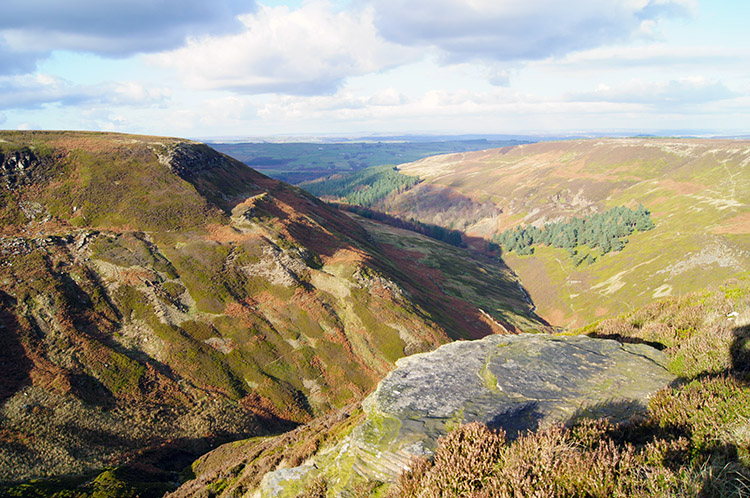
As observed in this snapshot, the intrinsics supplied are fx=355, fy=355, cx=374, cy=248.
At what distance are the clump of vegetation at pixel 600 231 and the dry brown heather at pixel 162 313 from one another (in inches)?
3999

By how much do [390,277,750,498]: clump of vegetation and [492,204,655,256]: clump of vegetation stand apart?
173 metres

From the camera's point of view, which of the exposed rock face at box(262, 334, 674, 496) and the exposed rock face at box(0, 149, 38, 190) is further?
the exposed rock face at box(0, 149, 38, 190)

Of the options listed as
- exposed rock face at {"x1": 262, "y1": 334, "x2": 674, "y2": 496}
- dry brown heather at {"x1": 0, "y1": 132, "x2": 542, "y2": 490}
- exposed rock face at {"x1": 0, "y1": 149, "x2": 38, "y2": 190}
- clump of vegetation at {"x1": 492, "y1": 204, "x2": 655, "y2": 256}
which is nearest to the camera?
exposed rock face at {"x1": 262, "y1": 334, "x2": 674, "y2": 496}

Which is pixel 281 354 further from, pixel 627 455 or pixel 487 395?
pixel 627 455

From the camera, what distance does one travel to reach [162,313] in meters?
56.3

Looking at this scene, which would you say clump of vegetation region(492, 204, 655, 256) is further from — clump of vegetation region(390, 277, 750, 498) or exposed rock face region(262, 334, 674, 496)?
clump of vegetation region(390, 277, 750, 498)

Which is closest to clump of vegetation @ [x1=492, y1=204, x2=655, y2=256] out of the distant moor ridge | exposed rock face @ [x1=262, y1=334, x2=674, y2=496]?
the distant moor ridge

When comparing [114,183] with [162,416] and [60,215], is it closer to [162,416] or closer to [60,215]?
[60,215]

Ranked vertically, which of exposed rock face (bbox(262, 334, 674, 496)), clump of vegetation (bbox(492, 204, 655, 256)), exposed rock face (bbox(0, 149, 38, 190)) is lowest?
clump of vegetation (bbox(492, 204, 655, 256))

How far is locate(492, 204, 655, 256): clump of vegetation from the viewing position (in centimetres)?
16361

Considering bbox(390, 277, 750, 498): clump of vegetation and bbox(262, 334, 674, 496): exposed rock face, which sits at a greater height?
bbox(390, 277, 750, 498): clump of vegetation

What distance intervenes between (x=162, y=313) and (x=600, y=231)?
188 m

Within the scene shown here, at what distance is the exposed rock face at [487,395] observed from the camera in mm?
14375

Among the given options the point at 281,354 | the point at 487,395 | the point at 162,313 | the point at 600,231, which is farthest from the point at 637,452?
the point at 600,231
